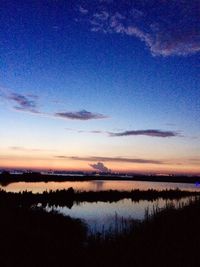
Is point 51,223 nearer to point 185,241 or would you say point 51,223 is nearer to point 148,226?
point 148,226

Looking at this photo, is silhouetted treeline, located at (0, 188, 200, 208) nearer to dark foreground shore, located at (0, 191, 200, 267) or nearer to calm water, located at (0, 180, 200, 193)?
calm water, located at (0, 180, 200, 193)

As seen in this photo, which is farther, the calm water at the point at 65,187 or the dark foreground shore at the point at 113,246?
the calm water at the point at 65,187

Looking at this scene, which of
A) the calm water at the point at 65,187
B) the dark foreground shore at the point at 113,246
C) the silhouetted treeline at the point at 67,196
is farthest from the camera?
the calm water at the point at 65,187

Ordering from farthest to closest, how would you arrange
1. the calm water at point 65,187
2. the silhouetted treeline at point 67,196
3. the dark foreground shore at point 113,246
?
the calm water at point 65,187 → the silhouetted treeline at point 67,196 → the dark foreground shore at point 113,246

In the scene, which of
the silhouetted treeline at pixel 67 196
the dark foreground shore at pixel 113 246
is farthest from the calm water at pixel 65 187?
the dark foreground shore at pixel 113 246

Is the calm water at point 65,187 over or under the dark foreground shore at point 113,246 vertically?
over

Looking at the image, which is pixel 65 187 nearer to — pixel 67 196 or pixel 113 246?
pixel 67 196

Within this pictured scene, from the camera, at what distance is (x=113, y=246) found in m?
13.1

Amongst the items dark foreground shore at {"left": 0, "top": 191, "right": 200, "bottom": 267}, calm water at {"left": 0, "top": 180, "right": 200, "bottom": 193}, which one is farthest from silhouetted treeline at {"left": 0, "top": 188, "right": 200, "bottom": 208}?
dark foreground shore at {"left": 0, "top": 191, "right": 200, "bottom": 267}

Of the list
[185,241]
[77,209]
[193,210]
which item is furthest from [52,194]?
[185,241]

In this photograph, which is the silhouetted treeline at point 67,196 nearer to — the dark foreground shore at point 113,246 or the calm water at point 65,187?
the calm water at point 65,187

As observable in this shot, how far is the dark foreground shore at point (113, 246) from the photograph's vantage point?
459 inches

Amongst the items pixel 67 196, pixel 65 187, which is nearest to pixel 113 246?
pixel 67 196

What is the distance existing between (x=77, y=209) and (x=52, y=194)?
9.62 meters
